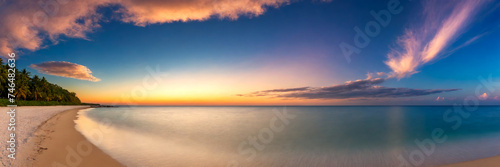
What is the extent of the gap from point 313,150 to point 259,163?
16.2 feet

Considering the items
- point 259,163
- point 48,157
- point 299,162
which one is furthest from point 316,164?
point 48,157

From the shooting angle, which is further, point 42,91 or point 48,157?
point 42,91

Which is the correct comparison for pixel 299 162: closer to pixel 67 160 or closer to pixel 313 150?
pixel 313 150

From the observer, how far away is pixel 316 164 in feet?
33.2

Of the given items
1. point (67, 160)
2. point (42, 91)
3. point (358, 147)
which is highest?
point (42, 91)

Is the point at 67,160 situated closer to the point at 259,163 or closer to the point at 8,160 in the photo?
the point at 8,160

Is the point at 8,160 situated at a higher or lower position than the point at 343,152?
higher

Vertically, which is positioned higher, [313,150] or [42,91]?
[42,91]

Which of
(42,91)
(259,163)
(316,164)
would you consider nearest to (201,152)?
(259,163)

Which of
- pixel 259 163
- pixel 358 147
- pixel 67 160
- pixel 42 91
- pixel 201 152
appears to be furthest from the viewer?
pixel 42 91

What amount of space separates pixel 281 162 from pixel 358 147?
7.10m

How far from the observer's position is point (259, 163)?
9.64 m

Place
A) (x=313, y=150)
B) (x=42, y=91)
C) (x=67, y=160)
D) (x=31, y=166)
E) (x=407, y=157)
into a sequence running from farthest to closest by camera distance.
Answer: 1. (x=42, y=91)
2. (x=313, y=150)
3. (x=407, y=157)
4. (x=67, y=160)
5. (x=31, y=166)

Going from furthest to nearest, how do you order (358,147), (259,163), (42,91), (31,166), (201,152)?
1. (42,91)
2. (358,147)
3. (201,152)
4. (259,163)
5. (31,166)
